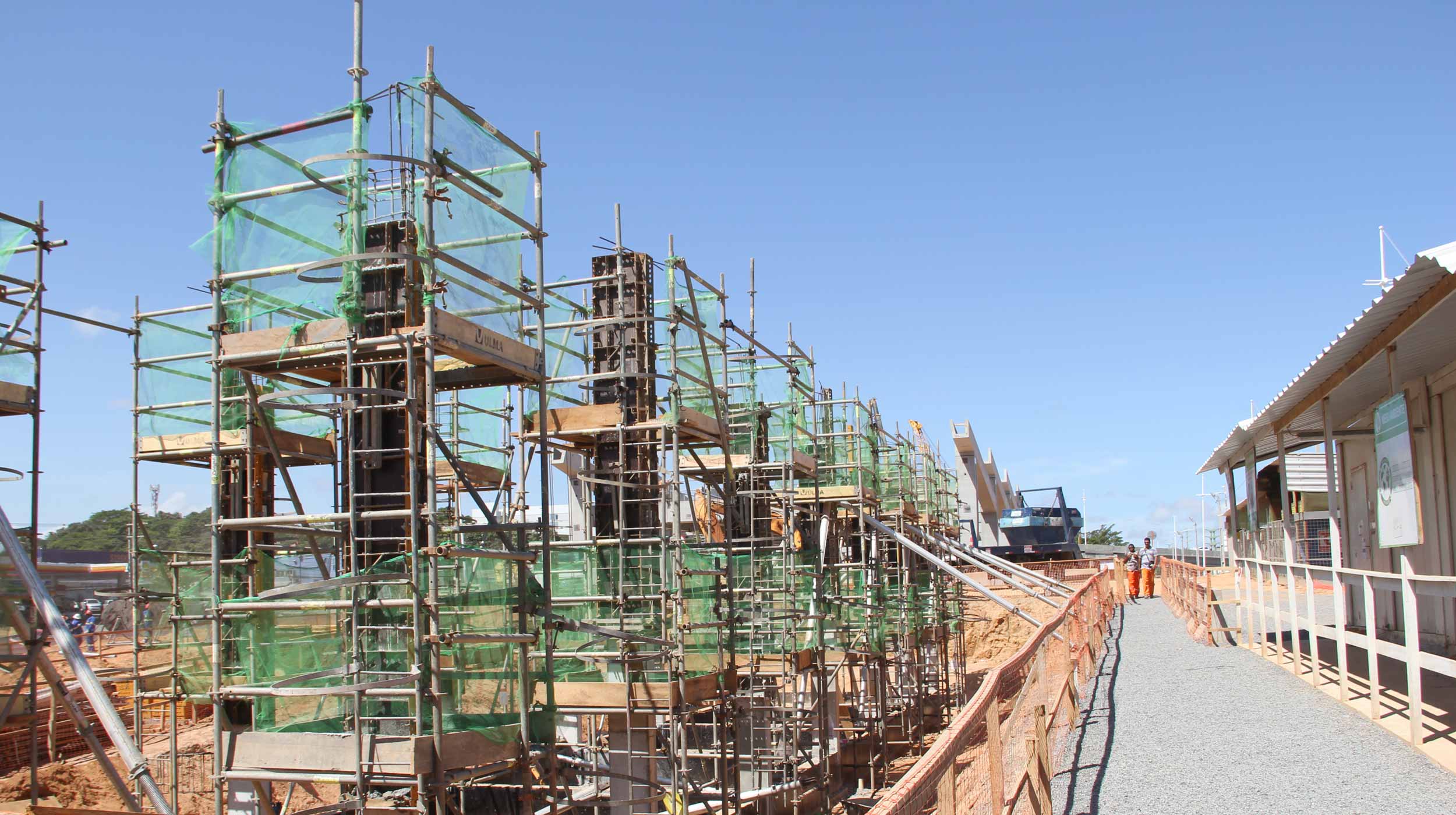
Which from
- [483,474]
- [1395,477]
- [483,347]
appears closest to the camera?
[483,347]

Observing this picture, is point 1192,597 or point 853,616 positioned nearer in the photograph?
point 853,616

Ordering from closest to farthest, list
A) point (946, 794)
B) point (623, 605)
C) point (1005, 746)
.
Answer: point (946, 794)
point (1005, 746)
point (623, 605)

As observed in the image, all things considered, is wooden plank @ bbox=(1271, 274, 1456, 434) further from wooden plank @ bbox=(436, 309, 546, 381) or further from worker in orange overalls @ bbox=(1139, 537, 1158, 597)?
worker in orange overalls @ bbox=(1139, 537, 1158, 597)

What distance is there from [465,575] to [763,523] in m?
11.8

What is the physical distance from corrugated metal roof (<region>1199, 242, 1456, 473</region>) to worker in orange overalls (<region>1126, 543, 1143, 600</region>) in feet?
66.3

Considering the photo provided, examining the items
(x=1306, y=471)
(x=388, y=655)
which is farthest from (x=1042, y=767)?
(x=1306, y=471)

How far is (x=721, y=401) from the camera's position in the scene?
53.1 feet

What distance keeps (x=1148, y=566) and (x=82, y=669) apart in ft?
119

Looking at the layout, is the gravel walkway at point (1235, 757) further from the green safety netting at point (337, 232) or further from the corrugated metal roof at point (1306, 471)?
the corrugated metal roof at point (1306, 471)

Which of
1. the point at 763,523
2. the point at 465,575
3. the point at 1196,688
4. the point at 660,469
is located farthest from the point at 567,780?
the point at 763,523

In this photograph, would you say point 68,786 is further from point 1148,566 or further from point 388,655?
point 1148,566

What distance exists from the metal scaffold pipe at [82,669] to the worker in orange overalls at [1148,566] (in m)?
34.8

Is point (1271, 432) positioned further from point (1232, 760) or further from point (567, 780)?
point (567, 780)

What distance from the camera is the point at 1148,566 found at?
3903 cm
